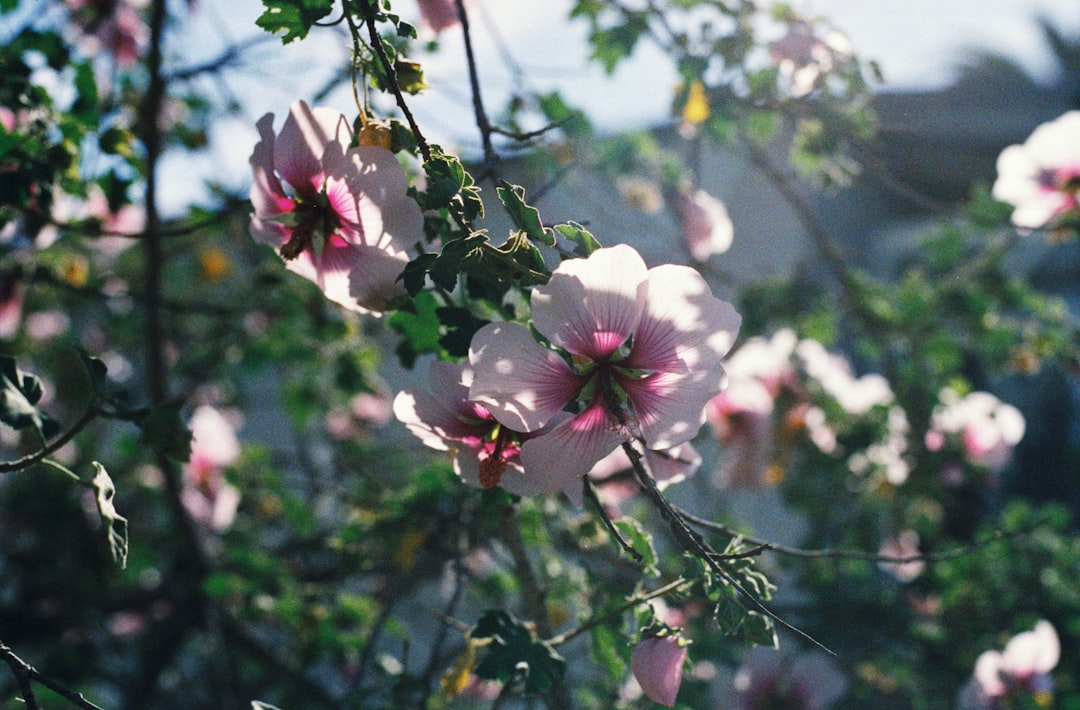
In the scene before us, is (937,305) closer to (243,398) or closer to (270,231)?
(270,231)

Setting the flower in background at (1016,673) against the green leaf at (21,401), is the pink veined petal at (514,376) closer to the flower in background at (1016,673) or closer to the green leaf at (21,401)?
the green leaf at (21,401)

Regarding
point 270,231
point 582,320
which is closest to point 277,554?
point 270,231

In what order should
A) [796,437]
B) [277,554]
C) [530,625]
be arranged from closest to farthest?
[530,625]
[796,437]
[277,554]

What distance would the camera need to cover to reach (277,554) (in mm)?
2326

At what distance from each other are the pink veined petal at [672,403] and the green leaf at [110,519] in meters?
0.39

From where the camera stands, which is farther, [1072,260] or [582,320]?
[1072,260]

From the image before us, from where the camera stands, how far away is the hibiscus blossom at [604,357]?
25.9 inches

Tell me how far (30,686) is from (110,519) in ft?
0.40

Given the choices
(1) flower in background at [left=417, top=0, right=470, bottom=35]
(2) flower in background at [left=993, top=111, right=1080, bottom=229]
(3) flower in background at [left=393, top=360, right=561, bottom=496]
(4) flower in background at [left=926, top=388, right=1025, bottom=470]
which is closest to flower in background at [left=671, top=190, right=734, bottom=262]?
(2) flower in background at [left=993, top=111, right=1080, bottom=229]

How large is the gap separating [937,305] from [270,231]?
1.84 meters

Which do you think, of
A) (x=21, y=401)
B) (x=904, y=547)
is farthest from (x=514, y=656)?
(x=904, y=547)

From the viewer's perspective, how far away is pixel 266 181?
2.57 ft

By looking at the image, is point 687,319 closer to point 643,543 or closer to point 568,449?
point 568,449

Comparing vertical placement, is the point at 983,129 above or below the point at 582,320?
below
